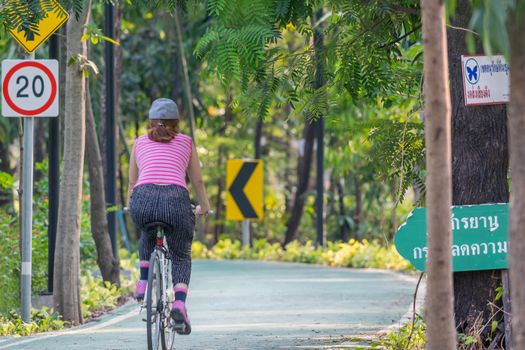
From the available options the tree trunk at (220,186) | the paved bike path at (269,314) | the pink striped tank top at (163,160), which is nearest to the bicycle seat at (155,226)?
the pink striped tank top at (163,160)

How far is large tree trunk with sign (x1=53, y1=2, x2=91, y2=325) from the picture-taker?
43.8 feet

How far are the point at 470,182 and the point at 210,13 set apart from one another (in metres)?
2.36

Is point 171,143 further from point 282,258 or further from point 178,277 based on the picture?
point 282,258

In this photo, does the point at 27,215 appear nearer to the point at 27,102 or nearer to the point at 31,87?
the point at 27,102

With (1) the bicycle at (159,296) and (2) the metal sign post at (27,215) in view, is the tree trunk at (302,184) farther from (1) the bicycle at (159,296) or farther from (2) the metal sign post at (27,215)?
(1) the bicycle at (159,296)

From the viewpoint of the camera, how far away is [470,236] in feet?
31.0

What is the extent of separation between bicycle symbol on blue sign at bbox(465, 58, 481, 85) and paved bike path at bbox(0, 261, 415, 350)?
2479 mm

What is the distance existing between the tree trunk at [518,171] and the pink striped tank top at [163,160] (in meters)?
3.89

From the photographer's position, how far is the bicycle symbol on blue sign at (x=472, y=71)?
31.1 ft

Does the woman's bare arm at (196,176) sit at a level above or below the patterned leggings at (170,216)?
above

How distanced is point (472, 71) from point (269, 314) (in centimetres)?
541

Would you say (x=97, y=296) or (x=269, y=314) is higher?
(x=97, y=296)

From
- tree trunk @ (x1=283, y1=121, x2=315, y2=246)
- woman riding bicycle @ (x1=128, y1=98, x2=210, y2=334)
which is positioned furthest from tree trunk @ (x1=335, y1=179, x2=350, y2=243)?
woman riding bicycle @ (x1=128, y1=98, x2=210, y2=334)

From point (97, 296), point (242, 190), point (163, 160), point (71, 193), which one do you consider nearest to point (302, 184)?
point (242, 190)
